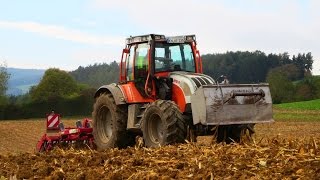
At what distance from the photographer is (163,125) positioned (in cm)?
968

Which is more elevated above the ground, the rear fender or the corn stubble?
the rear fender

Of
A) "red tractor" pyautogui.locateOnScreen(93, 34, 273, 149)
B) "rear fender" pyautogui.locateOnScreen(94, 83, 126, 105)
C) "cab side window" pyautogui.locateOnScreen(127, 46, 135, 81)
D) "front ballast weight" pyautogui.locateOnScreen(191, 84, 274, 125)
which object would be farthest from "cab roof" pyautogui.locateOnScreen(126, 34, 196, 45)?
"front ballast weight" pyautogui.locateOnScreen(191, 84, 274, 125)

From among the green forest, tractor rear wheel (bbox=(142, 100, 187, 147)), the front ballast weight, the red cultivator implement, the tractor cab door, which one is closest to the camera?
the front ballast weight

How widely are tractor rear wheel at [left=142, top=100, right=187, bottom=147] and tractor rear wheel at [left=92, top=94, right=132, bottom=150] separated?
4.11 feet

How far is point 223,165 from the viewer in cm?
586

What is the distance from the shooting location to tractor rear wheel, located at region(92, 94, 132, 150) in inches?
450

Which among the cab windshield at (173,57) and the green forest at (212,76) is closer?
the cab windshield at (173,57)

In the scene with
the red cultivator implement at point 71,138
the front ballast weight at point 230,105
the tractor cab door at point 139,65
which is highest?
the tractor cab door at point 139,65

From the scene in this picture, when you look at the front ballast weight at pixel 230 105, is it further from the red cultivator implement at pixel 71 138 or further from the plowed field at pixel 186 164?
the red cultivator implement at pixel 71 138

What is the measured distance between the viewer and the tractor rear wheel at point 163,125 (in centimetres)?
953

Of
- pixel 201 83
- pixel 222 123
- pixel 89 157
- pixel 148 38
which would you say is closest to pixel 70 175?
pixel 89 157

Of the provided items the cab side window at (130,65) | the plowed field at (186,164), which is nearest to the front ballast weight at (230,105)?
the plowed field at (186,164)

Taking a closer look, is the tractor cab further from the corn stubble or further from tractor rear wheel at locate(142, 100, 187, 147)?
the corn stubble

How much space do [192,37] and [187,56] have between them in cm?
43
